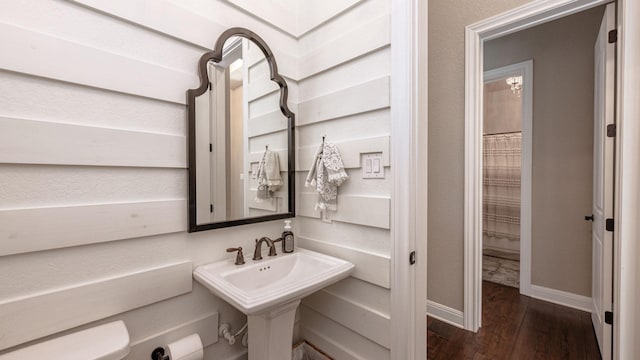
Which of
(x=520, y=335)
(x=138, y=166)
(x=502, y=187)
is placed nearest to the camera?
(x=138, y=166)

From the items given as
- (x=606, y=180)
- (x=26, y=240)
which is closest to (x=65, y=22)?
(x=26, y=240)

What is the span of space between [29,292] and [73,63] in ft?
2.80

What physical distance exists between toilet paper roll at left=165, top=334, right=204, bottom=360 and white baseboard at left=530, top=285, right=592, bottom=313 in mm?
3054

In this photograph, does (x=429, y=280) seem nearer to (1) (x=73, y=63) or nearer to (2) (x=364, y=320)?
(2) (x=364, y=320)

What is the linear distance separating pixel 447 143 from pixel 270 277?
1774mm

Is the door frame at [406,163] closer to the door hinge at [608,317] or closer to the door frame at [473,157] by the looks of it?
the door frame at [473,157]

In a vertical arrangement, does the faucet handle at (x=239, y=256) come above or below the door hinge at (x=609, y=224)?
below

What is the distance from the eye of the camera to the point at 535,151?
2.57 m

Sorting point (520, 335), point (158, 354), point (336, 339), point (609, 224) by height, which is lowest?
point (520, 335)

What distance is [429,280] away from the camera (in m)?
2.31

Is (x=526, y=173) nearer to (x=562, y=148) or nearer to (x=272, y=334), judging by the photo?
(x=562, y=148)

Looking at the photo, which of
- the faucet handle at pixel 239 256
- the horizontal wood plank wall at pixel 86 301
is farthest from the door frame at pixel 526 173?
the horizontal wood plank wall at pixel 86 301

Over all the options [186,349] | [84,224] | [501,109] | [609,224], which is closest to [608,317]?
[609,224]

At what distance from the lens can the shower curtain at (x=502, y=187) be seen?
3723mm
